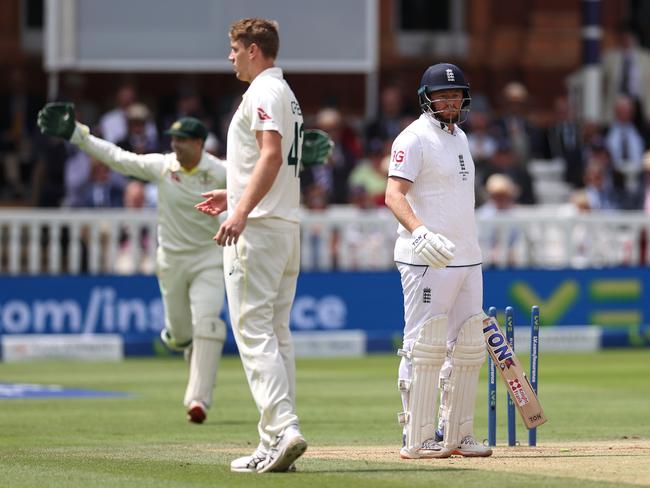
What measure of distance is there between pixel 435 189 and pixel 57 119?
3194 mm

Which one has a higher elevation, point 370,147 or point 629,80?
point 629,80

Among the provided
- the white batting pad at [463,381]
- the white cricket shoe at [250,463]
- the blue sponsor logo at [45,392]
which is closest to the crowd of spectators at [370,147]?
the blue sponsor logo at [45,392]

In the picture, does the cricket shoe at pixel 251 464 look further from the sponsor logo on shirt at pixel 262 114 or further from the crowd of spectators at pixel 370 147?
the crowd of spectators at pixel 370 147

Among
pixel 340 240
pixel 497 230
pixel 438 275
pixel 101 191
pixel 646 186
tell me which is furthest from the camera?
pixel 646 186

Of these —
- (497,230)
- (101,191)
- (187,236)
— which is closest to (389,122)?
(497,230)

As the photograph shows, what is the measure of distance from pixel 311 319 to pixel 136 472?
32.7 ft

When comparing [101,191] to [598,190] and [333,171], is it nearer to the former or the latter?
[333,171]

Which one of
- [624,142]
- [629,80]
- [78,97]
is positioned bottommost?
[624,142]

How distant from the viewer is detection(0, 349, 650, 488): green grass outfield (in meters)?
8.53

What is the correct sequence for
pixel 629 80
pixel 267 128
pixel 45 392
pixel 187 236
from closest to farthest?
pixel 267 128, pixel 187 236, pixel 45 392, pixel 629 80

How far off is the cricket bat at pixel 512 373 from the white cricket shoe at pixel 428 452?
50 cm

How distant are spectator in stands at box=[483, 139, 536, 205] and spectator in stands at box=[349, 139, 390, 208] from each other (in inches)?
50.8

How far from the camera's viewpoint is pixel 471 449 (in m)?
9.37

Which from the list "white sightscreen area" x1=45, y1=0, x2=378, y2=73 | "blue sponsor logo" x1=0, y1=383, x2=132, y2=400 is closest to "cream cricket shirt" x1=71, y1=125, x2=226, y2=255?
"blue sponsor logo" x1=0, y1=383, x2=132, y2=400
